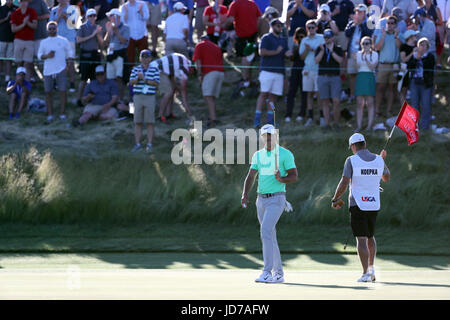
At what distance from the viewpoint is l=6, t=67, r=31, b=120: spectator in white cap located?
21.3 meters

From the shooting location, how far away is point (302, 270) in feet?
44.2

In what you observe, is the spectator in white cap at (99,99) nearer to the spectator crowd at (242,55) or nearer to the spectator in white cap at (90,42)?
the spectator crowd at (242,55)

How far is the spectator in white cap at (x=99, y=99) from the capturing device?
21.0 metres

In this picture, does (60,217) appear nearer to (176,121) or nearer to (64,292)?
(176,121)

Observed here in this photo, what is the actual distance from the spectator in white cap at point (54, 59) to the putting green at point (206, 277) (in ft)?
22.1

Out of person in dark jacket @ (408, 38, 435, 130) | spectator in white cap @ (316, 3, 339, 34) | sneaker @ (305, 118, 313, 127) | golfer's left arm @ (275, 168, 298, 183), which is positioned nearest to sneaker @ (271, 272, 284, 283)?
golfer's left arm @ (275, 168, 298, 183)

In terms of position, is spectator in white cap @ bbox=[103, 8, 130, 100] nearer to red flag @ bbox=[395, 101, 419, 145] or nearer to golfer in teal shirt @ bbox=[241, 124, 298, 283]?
red flag @ bbox=[395, 101, 419, 145]

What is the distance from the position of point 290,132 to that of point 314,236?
12.5 feet

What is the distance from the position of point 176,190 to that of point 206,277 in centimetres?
685

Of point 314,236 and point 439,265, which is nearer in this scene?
point 439,265

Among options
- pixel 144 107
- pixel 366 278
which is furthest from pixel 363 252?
pixel 144 107

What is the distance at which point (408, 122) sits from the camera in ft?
42.0

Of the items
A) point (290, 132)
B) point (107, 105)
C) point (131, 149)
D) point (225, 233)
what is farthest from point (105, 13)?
point (225, 233)

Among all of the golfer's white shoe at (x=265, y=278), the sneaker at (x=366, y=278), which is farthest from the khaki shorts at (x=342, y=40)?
the golfer's white shoe at (x=265, y=278)
